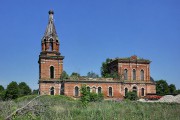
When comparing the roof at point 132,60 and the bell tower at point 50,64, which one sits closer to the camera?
the bell tower at point 50,64

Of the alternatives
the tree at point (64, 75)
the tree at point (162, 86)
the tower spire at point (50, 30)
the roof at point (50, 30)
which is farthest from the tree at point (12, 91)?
the tree at point (162, 86)

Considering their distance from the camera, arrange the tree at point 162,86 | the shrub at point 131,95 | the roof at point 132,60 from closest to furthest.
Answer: the shrub at point 131,95
the roof at point 132,60
the tree at point 162,86

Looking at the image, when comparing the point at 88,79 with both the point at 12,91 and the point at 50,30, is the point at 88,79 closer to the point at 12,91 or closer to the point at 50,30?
the point at 50,30

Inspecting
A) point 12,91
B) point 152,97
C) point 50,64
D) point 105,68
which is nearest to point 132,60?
point 152,97

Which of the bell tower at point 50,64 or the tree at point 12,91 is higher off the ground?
the bell tower at point 50,64

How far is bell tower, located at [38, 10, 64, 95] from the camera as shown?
4522 centimetres

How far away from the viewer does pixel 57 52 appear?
46.8 m

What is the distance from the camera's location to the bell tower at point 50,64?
45.2 meters

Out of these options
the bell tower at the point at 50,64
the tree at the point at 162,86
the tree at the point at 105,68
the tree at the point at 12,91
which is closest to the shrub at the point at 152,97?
the tree at the point at 105,68

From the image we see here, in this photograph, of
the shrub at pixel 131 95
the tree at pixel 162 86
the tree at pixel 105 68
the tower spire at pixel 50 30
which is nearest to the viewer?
the shrub at pixel 131 95

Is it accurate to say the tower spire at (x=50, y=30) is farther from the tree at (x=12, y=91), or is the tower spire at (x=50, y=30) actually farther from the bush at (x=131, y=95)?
the tree at (x=12, y=91)

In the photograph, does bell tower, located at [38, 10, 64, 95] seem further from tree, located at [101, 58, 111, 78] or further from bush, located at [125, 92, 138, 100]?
tree, located at [101, 58, 111, 78]

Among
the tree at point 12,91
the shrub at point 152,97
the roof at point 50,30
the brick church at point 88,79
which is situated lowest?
the shrub at point 152,97

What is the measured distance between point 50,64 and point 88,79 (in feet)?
18.7
